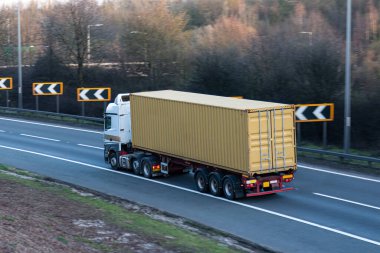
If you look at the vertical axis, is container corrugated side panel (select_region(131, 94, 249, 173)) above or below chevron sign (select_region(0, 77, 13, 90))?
below

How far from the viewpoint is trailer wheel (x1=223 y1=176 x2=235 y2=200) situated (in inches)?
815

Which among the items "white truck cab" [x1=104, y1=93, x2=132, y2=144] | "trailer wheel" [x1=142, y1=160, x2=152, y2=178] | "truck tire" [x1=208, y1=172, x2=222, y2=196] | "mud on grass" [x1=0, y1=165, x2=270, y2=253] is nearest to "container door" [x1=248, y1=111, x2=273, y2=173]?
"truck tire" [x1=208, y1=172, x2=222, y2=196]

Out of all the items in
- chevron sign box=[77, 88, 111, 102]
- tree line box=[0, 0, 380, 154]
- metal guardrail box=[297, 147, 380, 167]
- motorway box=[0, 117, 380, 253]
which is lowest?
motorway box=[0, 117, 380, 253]

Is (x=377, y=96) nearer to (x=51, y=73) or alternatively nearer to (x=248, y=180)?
(x=248, y=180)

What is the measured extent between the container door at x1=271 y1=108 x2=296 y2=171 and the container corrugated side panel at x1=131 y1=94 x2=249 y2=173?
1.05m

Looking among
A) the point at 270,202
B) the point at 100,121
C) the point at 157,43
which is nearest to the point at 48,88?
the point at 100,121

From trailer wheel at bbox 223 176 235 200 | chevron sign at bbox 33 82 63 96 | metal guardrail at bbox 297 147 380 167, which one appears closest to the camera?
trailer wheel at bbox 223 176 235 200

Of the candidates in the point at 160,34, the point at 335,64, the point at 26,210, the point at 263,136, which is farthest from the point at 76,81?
the point at 26,210

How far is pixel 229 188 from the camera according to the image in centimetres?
2091

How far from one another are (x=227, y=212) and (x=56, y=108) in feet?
103

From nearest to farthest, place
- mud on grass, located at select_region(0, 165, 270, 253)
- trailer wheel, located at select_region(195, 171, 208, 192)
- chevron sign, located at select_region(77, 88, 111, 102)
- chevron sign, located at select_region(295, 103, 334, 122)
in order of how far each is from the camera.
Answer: mud on grass, located at select_region(0, 165, 270, 253) < trailer wheel, located at select_region(195, 171, 208, 192) < chevron sign, located at select_region(295, 103, 334, 122) < chevron sign, located at select_region(77, 88, 111, 102)

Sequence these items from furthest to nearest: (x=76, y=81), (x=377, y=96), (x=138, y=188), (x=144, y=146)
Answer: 1. (x=76, y=81)
2. (x=377, y=96)
3. (x=144, y=146)
4. (x=138, y=188)

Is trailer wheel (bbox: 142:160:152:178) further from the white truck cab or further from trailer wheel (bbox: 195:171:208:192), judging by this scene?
trailer wheel (bbox: 195:171:208:192)

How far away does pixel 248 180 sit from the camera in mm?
20297
